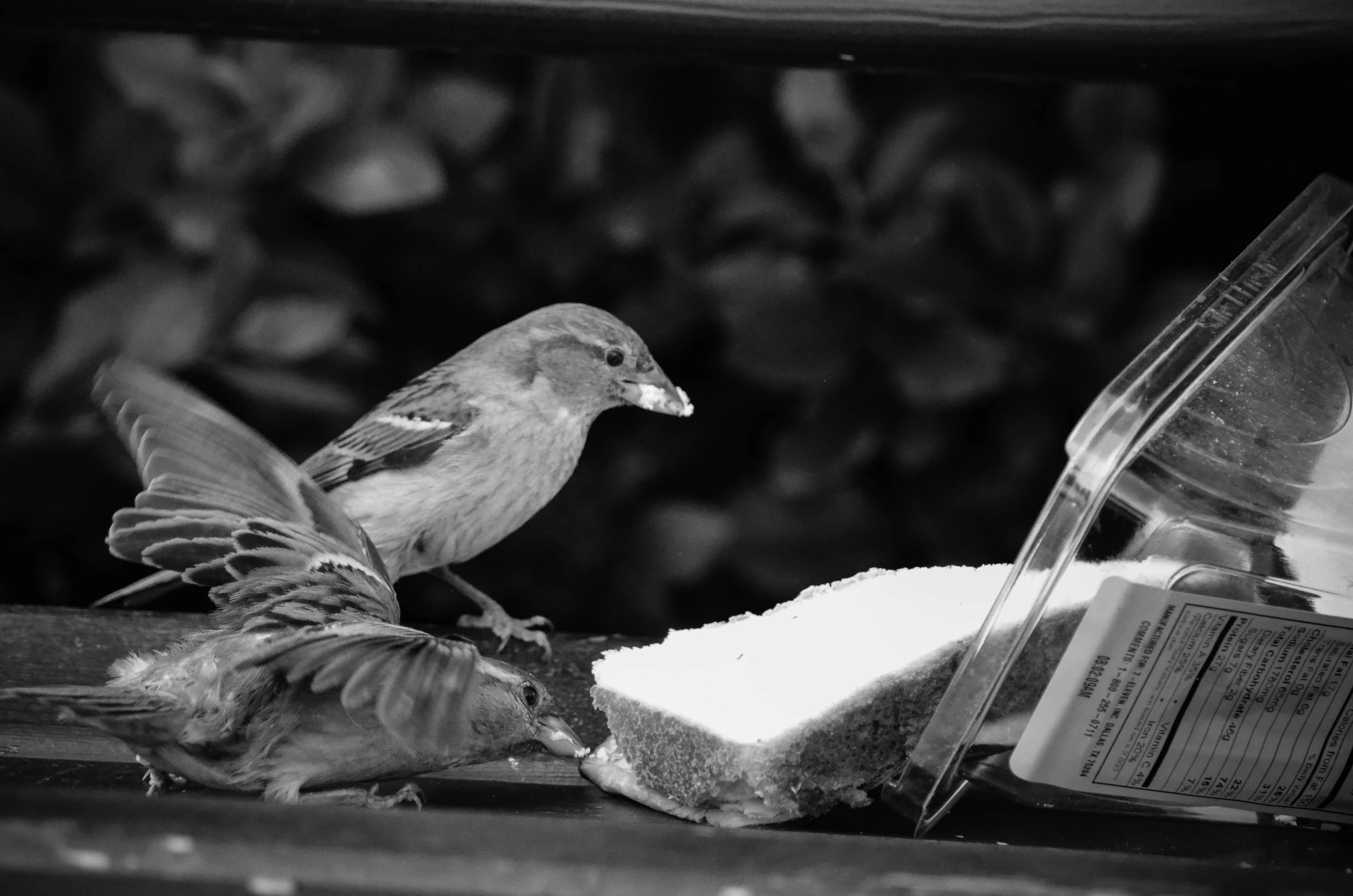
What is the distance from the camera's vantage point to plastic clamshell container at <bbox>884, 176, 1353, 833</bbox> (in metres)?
0.78

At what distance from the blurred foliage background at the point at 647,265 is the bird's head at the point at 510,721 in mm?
442

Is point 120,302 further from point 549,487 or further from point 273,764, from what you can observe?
point 273,764

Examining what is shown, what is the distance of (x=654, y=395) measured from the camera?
1.31 meters

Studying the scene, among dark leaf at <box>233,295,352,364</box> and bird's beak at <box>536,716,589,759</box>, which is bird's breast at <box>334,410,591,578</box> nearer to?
dark leaf at <box>233,295,352,364</box>

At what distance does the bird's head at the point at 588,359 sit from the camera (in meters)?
1.30

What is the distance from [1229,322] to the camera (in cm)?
78

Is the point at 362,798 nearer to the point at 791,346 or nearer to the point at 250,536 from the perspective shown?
the point at 250,536

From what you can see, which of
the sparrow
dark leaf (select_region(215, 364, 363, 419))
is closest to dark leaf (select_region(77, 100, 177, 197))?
dark leaf (select_region(215, 364, 363, 419))

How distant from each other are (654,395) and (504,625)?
0.33 m

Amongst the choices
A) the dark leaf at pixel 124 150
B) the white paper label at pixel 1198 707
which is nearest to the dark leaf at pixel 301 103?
the dark leaf at pixel 124 150

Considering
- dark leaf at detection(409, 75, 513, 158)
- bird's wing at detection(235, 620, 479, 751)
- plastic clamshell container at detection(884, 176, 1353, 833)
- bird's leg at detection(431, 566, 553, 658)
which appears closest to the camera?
bird's wing at detection(235, 620, 479, 751)

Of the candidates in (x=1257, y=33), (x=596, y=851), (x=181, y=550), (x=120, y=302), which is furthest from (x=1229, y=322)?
(x=120, y=302)

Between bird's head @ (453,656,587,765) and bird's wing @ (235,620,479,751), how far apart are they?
100 mm

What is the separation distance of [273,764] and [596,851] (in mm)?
492
